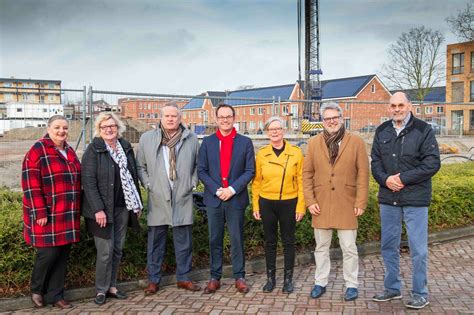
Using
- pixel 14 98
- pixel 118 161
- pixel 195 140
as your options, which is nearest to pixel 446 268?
pixel 195 140

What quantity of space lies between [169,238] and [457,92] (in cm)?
5486

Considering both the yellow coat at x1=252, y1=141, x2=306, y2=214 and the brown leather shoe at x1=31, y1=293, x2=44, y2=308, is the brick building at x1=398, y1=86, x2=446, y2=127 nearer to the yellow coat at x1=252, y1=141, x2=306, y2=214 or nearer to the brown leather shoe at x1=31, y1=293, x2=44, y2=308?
the yellow coat at x1=252, y1=141, x2=306, y2=214

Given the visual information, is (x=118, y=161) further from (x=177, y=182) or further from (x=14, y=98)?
(x=14, y=98)

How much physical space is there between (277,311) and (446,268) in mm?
2775

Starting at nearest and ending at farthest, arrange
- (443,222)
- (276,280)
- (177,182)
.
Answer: (177,182) < (276,280) < (443,222)

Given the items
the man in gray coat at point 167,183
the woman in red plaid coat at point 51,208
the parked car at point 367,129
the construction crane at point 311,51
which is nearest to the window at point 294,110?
the parked car at point 367,129

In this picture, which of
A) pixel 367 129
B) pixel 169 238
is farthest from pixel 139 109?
pixel 367 129

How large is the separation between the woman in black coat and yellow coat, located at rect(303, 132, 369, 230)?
1996 millimetres

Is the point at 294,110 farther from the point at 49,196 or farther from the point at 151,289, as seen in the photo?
the point at 49,196

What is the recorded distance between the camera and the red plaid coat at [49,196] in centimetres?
479

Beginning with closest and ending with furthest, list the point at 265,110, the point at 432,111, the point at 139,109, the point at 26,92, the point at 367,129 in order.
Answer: the point at 26,92 → the point at 139,109 → the point at 265,110 → the point at 367,129 → the point at 432,111

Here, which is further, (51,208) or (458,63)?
(458,63)

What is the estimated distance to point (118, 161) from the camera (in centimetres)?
523

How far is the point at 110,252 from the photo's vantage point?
5262mm
